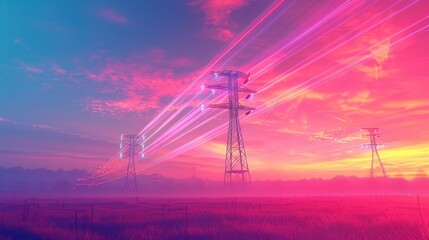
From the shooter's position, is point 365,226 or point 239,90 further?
point 239,90

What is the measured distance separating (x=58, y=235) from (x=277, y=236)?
11821 mm

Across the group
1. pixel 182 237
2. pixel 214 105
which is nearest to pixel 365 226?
pixel 182 237

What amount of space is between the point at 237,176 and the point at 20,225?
64.9 feet

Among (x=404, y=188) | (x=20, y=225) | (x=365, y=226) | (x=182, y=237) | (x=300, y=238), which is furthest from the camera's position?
(x=404, y=188)

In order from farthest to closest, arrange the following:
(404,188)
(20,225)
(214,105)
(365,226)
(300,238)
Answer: (404,188), (214,105), (20,225), (365,226), (300,238)

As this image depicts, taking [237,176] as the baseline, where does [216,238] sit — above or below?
below

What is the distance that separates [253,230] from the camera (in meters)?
17.6

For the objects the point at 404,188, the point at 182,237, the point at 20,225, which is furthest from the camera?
the point at 404,188

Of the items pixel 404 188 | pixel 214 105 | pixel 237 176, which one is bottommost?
pixel 404 188

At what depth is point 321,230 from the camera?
17375 mm

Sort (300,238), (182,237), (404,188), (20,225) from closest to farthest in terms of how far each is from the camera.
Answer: (300,238) → (182,237) → (20,225) → (404,188)

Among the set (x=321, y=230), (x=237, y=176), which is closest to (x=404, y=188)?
(x=237, y=176)

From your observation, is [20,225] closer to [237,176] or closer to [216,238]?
[216,238]

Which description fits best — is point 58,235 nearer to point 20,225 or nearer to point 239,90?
point 20,225
